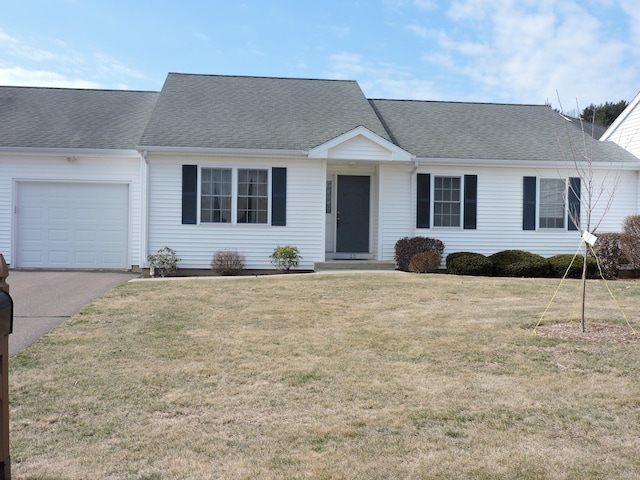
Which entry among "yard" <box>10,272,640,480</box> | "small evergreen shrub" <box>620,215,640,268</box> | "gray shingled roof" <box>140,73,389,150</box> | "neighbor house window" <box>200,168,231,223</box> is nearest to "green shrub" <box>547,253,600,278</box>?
"small evergreen shrub" <box>620,215,640,268</box>

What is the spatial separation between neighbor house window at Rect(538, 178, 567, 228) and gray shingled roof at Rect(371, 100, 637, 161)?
0.69 metres

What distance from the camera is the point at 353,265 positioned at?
14.4 m

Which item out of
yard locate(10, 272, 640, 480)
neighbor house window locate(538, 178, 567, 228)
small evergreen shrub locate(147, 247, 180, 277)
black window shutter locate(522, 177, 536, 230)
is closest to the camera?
yard locate(10, 272, 640, 480)

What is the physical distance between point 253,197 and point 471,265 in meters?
5.56

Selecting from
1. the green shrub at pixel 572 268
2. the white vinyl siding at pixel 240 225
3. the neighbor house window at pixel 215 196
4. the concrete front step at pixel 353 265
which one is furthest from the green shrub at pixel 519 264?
the neighbor house window at pixel 215 196

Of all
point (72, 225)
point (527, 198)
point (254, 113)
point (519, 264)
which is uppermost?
point (254, 113)

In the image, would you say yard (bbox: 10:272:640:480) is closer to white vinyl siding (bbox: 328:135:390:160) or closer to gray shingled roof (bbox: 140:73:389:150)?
white vinyl siding (bbox: 328:135:390:160)

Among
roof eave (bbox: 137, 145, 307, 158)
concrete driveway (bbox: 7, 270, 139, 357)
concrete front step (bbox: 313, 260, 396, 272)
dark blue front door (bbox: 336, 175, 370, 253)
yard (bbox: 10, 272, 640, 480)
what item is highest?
roof eave (bbox: 137, 145, 307, 158)

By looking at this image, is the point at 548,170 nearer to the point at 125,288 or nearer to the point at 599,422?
the point at 125,288

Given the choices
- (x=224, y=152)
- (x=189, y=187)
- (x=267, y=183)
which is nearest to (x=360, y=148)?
(x=267, y=183)

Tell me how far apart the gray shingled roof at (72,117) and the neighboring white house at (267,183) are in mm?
69

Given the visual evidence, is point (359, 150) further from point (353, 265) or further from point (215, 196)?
point (215, 196)

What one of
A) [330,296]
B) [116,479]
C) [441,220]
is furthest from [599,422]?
[441,220]

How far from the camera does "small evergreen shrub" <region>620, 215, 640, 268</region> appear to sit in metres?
13.7
